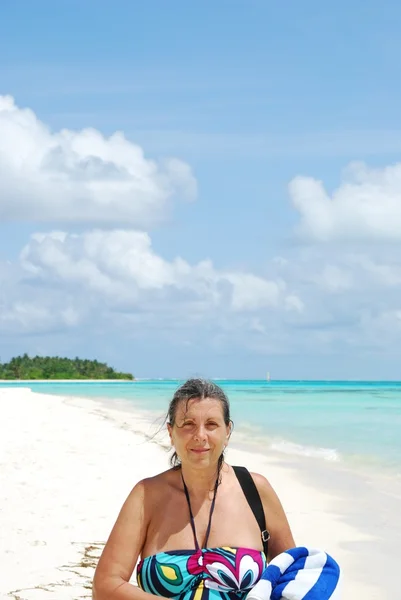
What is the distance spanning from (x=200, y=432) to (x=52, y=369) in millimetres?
126553

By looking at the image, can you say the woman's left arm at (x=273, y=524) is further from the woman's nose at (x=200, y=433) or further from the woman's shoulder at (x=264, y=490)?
the woman's nose at (x=200, y=433)

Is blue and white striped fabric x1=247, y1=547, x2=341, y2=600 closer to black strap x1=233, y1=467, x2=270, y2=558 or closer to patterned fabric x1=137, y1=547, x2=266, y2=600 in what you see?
patterned fabric x1=137, y1=547, x2=266, y2=600

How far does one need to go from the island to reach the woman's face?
118125mm

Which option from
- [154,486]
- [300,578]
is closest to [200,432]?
[154,486]

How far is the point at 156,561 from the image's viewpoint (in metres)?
2.66

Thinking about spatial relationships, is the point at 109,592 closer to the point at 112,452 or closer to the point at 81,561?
the point at 81,561

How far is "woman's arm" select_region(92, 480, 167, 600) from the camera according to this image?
266 cm

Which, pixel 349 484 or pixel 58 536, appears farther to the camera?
pixel 349 484

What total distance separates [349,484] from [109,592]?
8.76 m

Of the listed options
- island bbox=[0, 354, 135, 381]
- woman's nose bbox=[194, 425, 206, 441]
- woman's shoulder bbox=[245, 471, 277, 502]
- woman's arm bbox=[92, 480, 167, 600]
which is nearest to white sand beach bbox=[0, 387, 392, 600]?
woman's arm bbox=[92, 480, 167, 600]

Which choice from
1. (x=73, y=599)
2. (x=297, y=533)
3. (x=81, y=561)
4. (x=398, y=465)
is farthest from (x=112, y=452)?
(x=73, y=599)

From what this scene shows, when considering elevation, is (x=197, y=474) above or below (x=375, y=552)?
above

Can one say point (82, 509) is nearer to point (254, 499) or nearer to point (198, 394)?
point (254, 499)

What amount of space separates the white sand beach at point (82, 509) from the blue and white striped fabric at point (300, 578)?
271 centimetres
